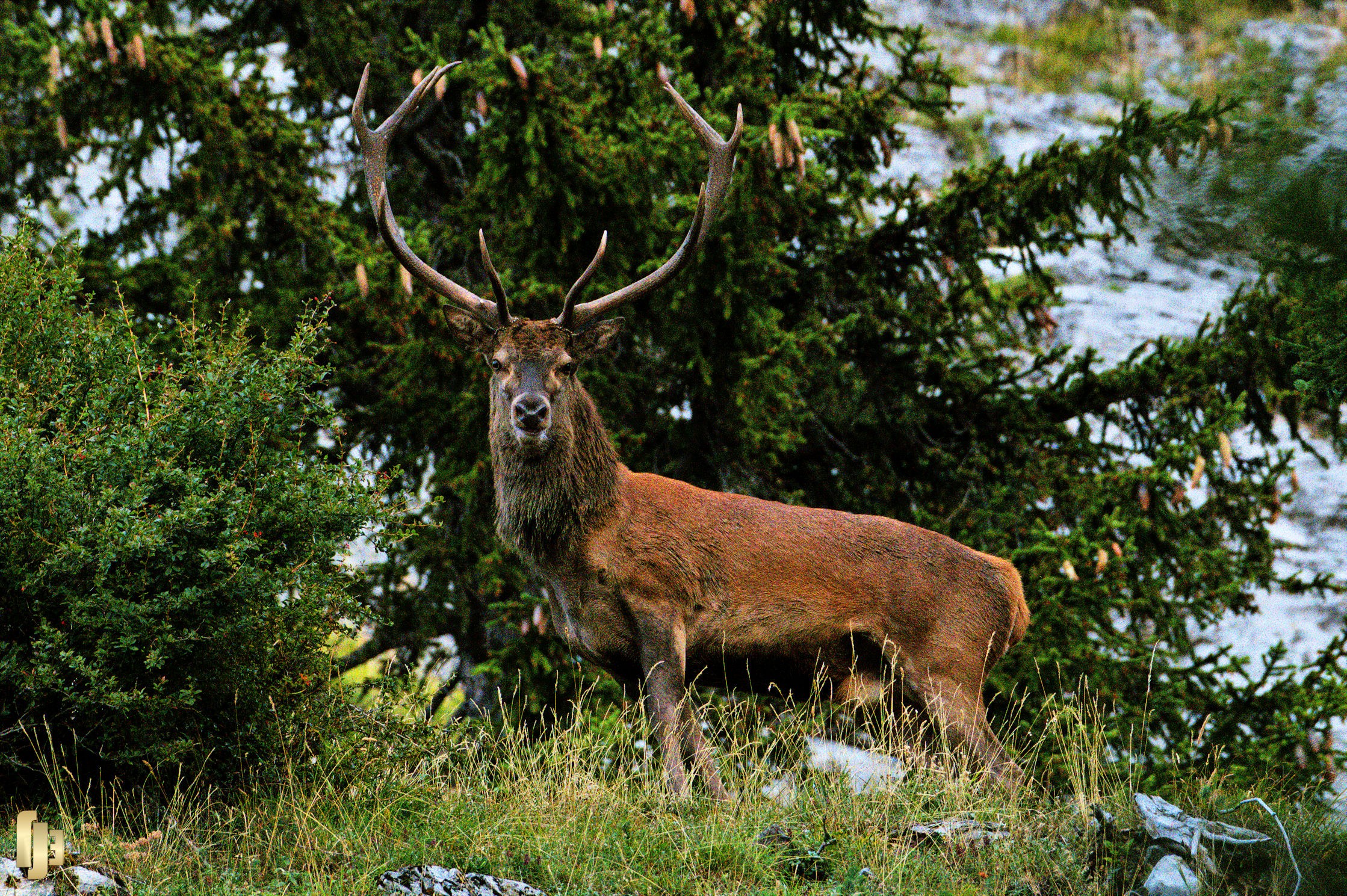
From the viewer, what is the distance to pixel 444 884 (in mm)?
5148

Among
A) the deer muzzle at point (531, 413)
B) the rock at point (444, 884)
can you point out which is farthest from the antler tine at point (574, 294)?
the rock at point (444, 884)

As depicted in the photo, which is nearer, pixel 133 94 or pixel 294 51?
pixel 133 94

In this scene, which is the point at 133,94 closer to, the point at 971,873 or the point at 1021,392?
the point at 1021,392

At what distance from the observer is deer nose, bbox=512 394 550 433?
277 inches

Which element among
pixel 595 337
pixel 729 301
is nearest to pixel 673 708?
pixel 595 337

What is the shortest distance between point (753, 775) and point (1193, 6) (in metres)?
4.84

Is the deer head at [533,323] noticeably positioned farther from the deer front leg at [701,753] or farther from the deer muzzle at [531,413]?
the deer front leg at [701,753]

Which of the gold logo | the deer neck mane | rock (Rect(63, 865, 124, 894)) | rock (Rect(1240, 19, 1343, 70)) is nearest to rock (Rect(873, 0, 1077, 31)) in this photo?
the deer neck mane

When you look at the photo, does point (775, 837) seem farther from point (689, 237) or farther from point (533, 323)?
point (689, 237)

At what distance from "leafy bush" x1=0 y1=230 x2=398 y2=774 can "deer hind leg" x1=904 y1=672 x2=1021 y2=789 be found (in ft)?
9.89

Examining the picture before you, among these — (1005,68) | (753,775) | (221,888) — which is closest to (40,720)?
(221,888)

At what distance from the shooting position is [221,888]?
202 inches

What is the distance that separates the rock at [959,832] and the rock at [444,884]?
170cm

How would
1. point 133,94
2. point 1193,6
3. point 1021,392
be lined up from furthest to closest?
point 1021,392
point 133,94
point 1193,6
